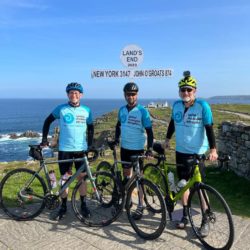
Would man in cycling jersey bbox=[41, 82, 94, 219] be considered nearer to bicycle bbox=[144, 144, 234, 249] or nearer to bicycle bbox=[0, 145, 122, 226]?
bicycle bbox=[0, 145, 122, 226]

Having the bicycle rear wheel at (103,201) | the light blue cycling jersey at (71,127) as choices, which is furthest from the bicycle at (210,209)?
the light blue cycling jersey at (71,127)

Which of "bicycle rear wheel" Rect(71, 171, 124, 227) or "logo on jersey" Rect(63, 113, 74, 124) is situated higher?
"logo on jersey" Rect(63, 113, 74, 124)

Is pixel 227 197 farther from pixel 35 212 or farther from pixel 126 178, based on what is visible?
pixel 35 212

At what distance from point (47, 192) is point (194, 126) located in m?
2.90

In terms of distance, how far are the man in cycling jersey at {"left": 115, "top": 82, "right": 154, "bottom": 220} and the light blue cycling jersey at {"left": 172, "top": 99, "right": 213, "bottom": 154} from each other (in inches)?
28.4

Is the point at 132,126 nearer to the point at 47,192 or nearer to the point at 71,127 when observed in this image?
the point at 71,127

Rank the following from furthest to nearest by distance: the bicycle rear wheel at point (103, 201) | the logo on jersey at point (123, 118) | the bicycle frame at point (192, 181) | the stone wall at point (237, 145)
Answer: the stone wall at point (237, 145)
the logo on jersey at point (123, 118)
the bicycle rear wheel at point (103, 201)
the bicycle frame at point (192, 181)

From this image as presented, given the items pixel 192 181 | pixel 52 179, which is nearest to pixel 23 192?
pixel 52 179

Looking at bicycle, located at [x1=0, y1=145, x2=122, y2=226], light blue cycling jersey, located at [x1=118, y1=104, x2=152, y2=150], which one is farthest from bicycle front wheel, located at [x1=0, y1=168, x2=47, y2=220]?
light blue cycling jersey, located at [x1=118, y1=104, x2=152, y2=150]

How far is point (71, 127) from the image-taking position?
6453 millimetres

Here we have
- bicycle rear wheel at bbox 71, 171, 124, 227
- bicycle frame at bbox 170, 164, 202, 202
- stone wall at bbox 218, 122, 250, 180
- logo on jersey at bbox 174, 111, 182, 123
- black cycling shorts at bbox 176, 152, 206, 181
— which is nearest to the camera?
bicycle frame at bbox 170, 164, 202, 202

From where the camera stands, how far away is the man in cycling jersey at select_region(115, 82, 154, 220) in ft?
21.4

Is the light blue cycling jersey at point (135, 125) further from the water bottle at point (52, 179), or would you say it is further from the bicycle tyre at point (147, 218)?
the water bottle at point (52, 179)

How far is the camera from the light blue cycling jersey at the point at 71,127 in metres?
6.46
